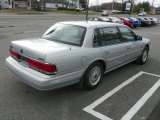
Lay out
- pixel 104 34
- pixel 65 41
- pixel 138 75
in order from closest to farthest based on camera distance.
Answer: pixel 65 41 → pixel 104 34 → pixel 138 75

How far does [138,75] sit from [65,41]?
265 cm

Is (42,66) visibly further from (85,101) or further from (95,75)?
(95,75)

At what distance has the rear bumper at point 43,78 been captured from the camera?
3.54 m

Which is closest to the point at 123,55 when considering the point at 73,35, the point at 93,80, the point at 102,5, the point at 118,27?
the point at 118,27

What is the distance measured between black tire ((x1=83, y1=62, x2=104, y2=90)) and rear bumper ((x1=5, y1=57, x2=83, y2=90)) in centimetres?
27

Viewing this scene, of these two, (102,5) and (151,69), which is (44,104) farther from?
(102,5)

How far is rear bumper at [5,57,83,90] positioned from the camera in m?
3.54

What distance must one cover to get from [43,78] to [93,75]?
1.40 meters

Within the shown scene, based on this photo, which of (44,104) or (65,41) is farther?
(65,41)

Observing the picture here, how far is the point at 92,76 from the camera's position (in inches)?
179

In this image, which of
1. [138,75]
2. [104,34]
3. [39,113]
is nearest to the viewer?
[39,113]

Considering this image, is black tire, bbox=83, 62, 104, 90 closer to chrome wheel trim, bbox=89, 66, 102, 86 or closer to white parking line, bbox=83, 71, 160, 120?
chrome wheel trim, bbox=89, 66, 102, 86

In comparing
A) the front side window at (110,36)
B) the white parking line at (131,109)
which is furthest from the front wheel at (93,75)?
the front side window at (110,36)

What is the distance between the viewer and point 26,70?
387 centimetres
